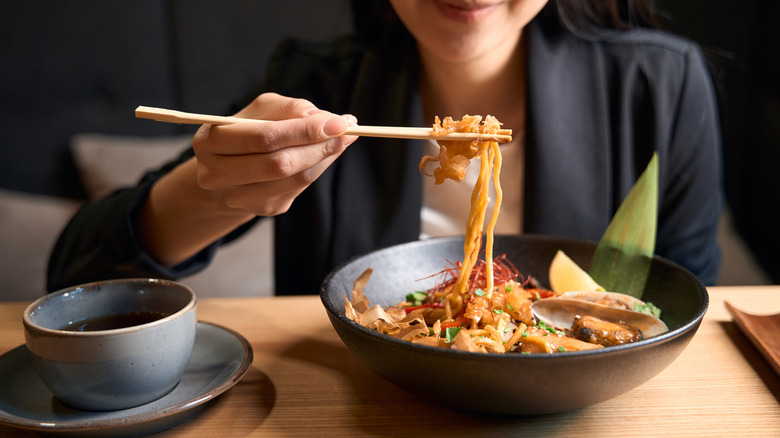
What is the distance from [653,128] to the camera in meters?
1.69

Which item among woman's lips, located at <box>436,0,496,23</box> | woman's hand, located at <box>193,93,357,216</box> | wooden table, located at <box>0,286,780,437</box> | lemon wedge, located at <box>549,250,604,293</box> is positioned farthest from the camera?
woman's lips, located at <box>436,0,496,23</box>

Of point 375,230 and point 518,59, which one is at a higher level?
point 518,59

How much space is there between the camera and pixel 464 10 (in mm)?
1327

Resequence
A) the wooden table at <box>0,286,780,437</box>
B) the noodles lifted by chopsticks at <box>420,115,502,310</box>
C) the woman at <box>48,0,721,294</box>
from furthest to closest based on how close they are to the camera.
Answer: the woman at <box>48,0,721,294</box> → the noodles lifted by chopsticks at <box>420,115,502,310</box> → the wooden table at <box>0,286,780,437</box>

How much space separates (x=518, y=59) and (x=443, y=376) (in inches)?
48.9

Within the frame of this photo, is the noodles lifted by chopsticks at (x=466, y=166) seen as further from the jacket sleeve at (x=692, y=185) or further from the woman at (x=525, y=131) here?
the jacket sleeve at (x=692, y=185)

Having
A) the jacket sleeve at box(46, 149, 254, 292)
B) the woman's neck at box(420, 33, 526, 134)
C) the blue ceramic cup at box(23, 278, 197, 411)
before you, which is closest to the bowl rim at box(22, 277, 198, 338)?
the blue ceramic cup at box(23, 278, 197, 411)

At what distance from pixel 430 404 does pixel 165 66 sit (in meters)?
2.56

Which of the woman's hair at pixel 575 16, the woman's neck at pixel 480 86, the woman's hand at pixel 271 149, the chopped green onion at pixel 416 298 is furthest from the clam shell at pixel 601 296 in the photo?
the woman's hair at pixel 575 16

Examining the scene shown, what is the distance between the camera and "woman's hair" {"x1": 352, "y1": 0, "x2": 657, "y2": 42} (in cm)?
168

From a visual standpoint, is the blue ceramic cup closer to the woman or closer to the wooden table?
the wooden table

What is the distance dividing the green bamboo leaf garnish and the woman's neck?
0.59 metres

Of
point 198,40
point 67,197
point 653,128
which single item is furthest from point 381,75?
point 67,197

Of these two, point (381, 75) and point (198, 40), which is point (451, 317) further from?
point (198, 40)
